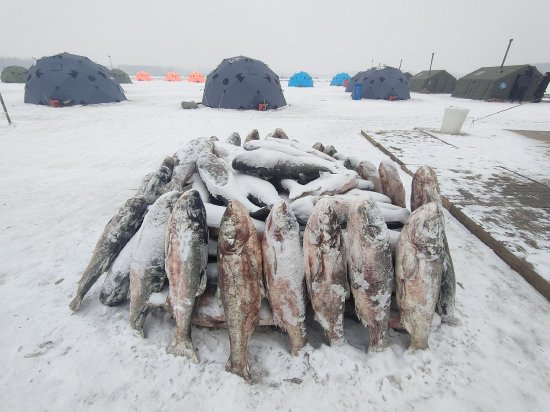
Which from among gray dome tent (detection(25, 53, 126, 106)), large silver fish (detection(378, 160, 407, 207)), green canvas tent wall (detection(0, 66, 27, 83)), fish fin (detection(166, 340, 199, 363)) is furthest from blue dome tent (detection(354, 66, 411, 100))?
green canvas tent wall (detection(0, 66, 27, 83))

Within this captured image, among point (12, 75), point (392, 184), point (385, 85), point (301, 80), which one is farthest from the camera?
point (301, 80)

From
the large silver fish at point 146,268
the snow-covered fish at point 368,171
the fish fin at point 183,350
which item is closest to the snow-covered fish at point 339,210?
the snow-covered fish at point 368,171

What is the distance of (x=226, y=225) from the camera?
6.28 ft

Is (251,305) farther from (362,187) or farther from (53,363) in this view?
(362,187)

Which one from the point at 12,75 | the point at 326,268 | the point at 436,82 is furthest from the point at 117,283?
the point at 12,75

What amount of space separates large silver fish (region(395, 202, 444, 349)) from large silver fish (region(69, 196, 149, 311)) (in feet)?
7.63

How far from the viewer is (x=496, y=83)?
A: 1941 centimetres

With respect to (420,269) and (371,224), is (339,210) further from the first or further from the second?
(420,269)

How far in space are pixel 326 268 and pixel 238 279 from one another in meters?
0.62

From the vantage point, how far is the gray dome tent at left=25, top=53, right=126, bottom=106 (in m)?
14.2

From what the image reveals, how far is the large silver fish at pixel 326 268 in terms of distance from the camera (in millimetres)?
1917

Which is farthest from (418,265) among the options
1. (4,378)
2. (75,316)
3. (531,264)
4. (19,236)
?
(19,236)

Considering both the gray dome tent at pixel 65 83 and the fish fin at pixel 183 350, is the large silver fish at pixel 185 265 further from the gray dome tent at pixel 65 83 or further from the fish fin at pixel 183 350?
the gray dome tent at pixel 65 83

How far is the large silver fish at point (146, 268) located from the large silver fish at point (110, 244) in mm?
Answer: 441
